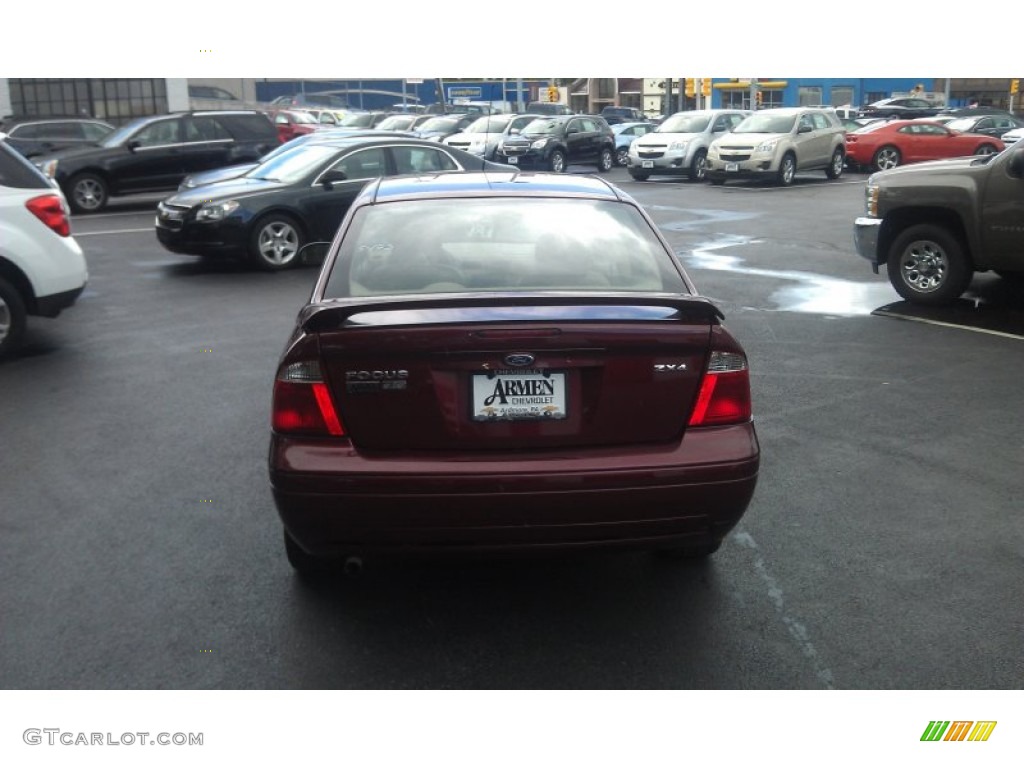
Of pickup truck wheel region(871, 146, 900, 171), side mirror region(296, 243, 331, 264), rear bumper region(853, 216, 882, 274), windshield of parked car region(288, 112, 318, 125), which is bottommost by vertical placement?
pickup truck wheel region(871, 146, 900, 171)

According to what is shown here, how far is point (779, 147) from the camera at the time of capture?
976 inches

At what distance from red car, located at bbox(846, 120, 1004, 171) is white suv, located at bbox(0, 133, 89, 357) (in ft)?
75.8

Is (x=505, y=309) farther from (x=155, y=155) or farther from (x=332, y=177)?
(x=155, y=155)

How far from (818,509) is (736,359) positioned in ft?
5.18

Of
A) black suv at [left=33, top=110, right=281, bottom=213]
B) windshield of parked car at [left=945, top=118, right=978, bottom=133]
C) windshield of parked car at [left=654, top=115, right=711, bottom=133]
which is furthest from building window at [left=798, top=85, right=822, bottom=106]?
black suv at [left=33, top=110, right=281, bottom=213]

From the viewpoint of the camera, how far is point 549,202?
15.9 feet

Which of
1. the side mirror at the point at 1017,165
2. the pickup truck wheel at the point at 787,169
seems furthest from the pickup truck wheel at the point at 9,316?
the pickup truck wheel at the point at 787,169

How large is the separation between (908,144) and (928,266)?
19.0 meters

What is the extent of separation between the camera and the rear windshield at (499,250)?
424 centimetres

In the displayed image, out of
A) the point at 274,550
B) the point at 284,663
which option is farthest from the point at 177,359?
the point at 284,663

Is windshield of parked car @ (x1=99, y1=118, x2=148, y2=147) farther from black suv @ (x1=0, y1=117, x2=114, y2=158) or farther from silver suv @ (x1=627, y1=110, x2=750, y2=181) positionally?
silver suv @ (x1=627, y1=110, x2=750, y2=181)

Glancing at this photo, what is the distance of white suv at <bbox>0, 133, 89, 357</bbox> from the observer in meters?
8.24

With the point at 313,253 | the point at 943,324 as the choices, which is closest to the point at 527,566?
the point at 313,253

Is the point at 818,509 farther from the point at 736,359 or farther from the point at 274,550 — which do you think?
the point at 274,550
